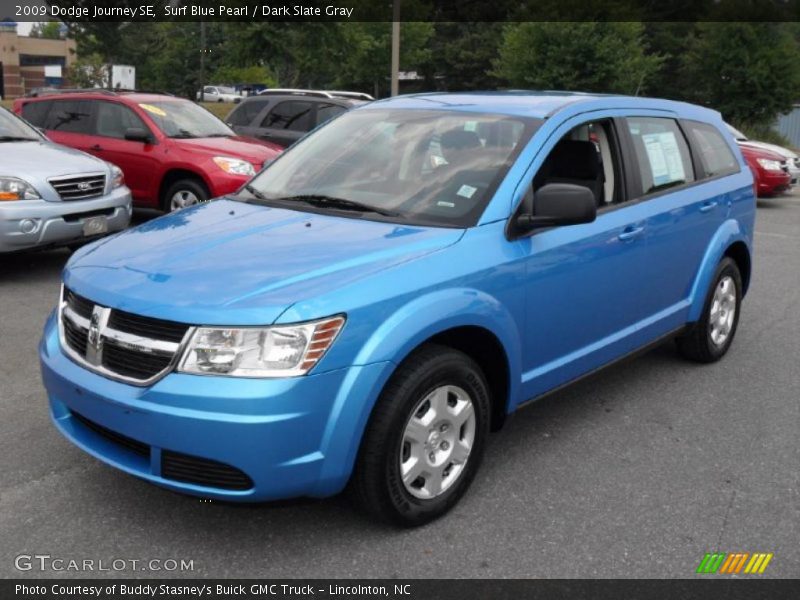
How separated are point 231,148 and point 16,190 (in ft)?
10.4

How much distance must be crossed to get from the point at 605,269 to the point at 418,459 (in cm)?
151

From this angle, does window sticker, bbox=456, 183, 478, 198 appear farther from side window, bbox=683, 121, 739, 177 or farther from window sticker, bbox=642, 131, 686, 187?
side window, bbox=683, 121, 739, 177

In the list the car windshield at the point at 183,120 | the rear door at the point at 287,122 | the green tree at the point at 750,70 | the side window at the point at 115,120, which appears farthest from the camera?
the green tree at the point at 750,70

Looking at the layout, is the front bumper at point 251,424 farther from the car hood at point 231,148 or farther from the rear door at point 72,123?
the rear door at point 72,123

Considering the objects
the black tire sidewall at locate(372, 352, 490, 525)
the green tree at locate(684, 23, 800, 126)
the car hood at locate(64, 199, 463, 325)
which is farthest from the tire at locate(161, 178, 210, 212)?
the green tree at locate(684, 23, 800, 126)

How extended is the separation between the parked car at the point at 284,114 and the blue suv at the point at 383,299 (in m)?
8.37

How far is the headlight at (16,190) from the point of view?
7.12 m

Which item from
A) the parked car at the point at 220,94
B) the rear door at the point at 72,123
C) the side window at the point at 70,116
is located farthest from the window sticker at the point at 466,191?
the parked car at the point at 220,94

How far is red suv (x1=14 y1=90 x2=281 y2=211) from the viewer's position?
966cm

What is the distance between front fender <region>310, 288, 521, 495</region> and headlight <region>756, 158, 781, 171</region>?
1300 centimetres

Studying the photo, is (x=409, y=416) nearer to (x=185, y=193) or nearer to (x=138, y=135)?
(x=185, y=193)

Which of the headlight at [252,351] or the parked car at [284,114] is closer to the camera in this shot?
the headlight at [252,351]

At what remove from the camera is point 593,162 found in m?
4.47

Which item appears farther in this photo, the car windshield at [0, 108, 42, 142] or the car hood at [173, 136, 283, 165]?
the car hood at [173, 136, 283, 165]
